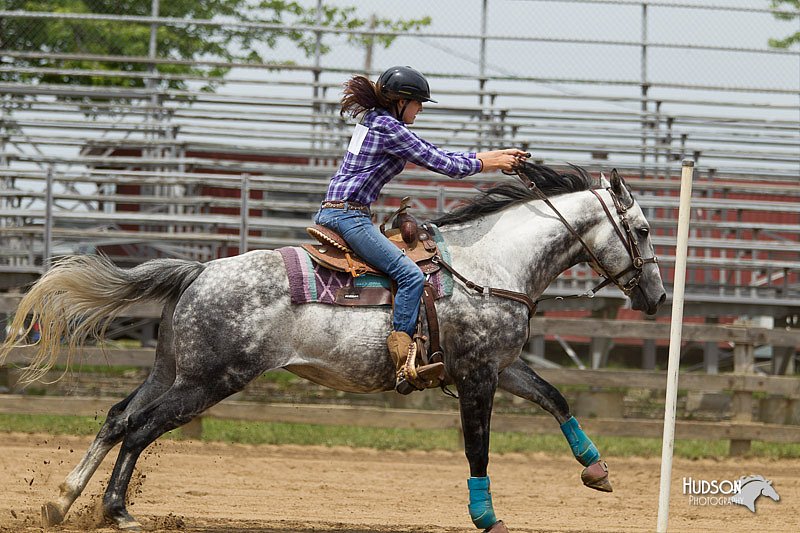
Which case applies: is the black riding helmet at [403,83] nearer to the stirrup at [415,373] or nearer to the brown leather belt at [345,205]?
the brown leather belt at [345,205]

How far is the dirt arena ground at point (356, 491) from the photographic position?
6.89 meters

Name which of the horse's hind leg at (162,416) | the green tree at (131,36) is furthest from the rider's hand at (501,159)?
the green tree at (131,36)

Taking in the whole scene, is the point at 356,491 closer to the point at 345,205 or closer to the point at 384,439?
the point at 384,439

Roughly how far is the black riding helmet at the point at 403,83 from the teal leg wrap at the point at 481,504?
235cm

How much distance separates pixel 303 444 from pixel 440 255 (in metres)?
5.15

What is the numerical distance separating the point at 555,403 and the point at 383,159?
1.96m

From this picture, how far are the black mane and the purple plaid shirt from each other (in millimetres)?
420

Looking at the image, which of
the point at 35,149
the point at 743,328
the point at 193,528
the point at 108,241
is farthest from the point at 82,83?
the point at 193,528

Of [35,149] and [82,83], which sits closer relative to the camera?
[35,149]

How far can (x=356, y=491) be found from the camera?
8.40 metres

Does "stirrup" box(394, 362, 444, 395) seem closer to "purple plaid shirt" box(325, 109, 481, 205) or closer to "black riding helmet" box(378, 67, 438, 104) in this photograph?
"purple plaid shirt" box(325, 109, 481, 205)

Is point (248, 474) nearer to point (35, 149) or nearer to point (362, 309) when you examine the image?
point (362, 309)

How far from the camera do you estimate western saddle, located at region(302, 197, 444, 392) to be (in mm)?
5996

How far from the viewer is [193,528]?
638 cm
